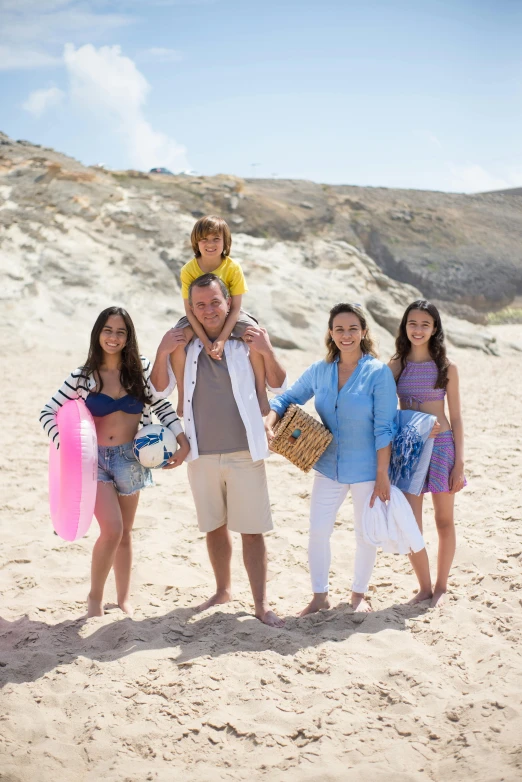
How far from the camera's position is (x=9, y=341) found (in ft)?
37.6

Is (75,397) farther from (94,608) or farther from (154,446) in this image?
(94,608)

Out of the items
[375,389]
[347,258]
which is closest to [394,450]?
[375,389]

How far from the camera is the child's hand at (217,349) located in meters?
3.70

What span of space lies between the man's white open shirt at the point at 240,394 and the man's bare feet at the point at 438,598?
4.15 feet

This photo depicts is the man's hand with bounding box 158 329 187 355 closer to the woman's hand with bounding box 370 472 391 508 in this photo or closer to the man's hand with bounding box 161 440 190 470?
the man's hand with bounding box 161 440 190 470

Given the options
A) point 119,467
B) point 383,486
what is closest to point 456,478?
point 383,486

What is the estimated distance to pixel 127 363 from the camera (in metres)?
3.86

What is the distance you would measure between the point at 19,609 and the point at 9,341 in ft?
26.7

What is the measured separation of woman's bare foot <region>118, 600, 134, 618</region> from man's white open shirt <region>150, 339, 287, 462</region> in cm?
96

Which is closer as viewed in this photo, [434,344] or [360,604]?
[360,604]

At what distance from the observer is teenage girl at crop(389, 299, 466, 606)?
3.93 meters

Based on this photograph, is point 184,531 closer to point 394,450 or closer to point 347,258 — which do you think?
point 394,450

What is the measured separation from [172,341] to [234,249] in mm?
11283

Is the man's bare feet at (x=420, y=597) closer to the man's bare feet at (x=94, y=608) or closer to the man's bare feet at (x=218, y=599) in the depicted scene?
the man's bare feet at (x=218, y=599)
